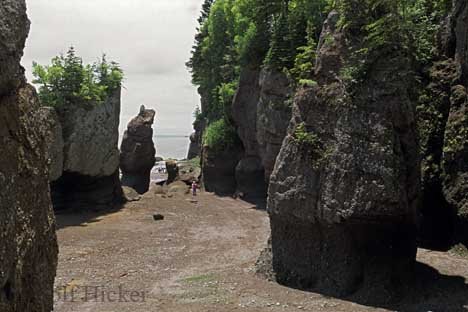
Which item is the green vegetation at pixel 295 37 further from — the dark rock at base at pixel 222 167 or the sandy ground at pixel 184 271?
the sandy ground at pixel 184 271

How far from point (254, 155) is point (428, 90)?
25.1 meters

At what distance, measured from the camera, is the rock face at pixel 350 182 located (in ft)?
53.5

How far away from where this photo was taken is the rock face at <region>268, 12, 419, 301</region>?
53.5 feet

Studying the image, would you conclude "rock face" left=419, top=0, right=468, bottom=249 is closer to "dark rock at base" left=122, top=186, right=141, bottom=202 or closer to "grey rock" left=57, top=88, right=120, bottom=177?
"grey rock" left=57, top=88, right=120, bottom=177

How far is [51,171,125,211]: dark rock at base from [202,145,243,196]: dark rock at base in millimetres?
11435

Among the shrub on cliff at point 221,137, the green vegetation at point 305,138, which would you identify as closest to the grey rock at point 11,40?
the green vegetation at point 305,138

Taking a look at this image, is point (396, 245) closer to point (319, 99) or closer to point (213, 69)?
point (319, 99)

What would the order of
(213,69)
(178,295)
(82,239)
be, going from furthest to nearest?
1. (213,69)
2. (82,239)
3. (178,295)

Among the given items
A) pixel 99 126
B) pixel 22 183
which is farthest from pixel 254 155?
pixel 22 183

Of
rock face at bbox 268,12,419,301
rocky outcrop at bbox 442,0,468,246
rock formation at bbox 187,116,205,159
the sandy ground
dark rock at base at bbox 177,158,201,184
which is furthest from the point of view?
rock formation at bbox 187,116,205,159

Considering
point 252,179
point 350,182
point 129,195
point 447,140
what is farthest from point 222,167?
point 350,182

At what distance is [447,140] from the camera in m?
17.9

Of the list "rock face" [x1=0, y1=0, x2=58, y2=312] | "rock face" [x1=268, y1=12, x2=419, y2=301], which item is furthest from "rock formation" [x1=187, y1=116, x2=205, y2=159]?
"rock face" [x1=0, y1=0, x2=58, y2=312]

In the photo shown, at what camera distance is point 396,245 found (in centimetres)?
1712
